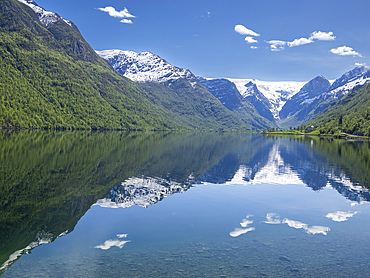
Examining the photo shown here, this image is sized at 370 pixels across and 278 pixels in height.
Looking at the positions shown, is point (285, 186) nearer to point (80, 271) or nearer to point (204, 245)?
point (204, 245)

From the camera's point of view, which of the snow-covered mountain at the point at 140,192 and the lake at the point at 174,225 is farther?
the snow-covered mountain at the point at 140,192

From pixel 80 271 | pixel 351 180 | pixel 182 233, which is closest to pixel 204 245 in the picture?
pixel 182 233

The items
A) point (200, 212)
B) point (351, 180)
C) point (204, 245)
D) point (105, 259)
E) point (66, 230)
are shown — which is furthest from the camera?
point (351, 180)

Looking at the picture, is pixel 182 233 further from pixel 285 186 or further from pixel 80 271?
pixel 285 186

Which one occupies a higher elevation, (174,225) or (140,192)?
(140,192)

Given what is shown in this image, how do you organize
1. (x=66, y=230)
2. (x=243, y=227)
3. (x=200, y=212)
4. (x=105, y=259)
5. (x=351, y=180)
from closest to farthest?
1. (x=105, y=259)
2. (x=66, y=230)
3. (x=243, y=227)
4. (x=200, y=212)
5. (x=351, y=180)

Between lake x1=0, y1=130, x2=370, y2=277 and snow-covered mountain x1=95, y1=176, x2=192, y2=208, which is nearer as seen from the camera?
lake x1=0, y1=130, x2=370, y2=277

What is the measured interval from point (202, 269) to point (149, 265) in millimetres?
3465

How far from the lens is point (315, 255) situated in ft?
68.1

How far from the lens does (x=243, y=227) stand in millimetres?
26766

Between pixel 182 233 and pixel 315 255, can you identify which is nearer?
pixel 315 255

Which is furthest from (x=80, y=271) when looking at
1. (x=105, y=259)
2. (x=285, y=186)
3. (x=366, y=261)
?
(x=285, y=186)

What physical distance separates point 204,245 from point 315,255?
817 cm

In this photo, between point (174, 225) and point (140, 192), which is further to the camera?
point (140, 192)
